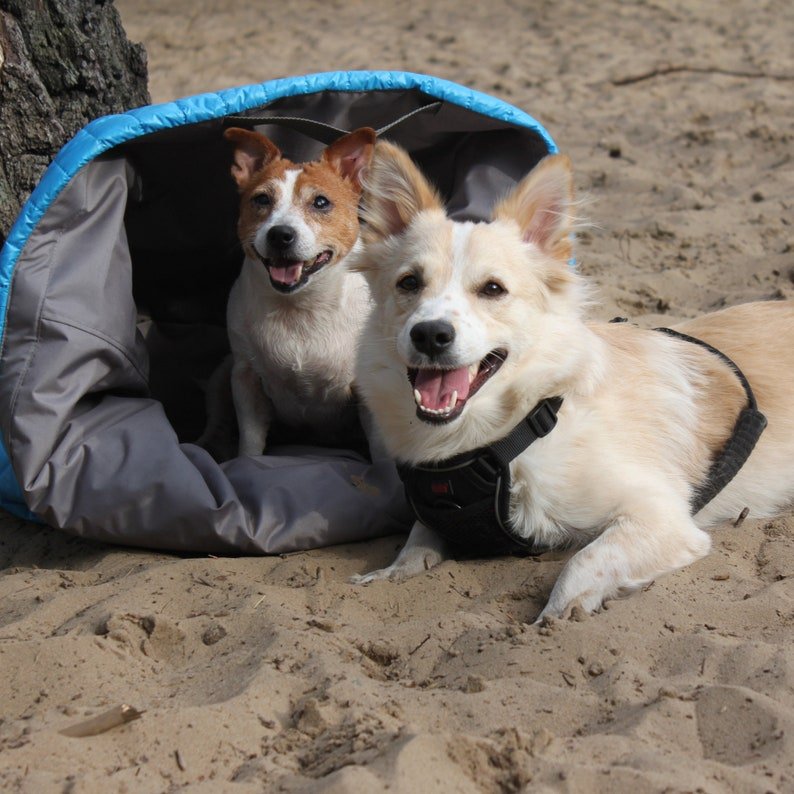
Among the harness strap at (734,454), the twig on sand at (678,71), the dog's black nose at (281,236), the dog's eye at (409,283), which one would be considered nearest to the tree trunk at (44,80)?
the dog's black nose at (281,236)

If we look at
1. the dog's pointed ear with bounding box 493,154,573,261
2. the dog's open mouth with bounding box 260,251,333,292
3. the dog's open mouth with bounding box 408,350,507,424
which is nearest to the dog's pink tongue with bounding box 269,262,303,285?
the dog's open mouth with bounding box 260,251,333,292

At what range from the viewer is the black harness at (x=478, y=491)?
3.28m

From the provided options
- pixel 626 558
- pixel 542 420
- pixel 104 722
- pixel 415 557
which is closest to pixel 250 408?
pixel 415 557

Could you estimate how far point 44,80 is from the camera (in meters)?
4.26

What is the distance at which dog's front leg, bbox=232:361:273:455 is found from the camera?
4.54m

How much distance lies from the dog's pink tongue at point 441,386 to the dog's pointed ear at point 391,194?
0.66 m

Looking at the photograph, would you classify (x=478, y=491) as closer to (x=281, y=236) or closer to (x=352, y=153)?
(x=281, y=236)

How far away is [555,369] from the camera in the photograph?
3.33 meters

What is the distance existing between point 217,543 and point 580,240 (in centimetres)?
339

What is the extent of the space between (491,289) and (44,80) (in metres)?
2.27

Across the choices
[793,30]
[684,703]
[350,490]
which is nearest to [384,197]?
[350,490]

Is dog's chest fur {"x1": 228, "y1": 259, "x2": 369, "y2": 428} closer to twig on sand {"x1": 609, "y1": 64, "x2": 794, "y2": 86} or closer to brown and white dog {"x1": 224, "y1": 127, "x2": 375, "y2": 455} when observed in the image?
brown and white dog {"x1": 224, "y1": 127, "x2": 375, "y2": 455}

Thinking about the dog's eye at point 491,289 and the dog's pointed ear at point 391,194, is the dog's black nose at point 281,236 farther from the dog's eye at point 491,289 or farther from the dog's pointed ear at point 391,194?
the dog's eye at point 491,289

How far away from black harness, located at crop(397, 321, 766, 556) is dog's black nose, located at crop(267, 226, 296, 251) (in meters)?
1.33
